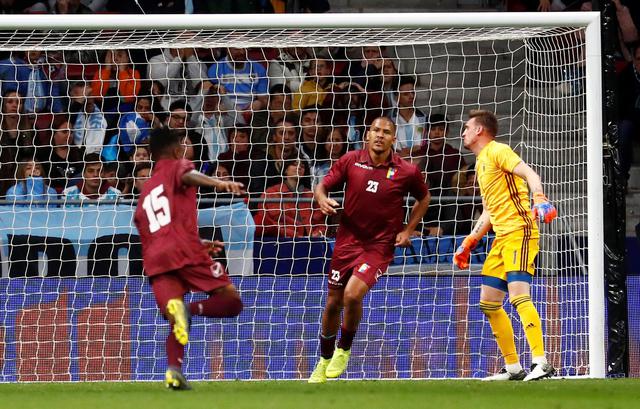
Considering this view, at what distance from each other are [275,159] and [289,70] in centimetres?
116

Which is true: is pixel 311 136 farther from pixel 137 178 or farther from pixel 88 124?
pixel 88 124

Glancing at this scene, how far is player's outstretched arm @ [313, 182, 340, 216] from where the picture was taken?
892 cm

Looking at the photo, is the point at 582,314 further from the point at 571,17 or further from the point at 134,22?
the point at 134,22

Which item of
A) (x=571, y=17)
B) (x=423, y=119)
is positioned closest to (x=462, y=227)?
(x=423, y=119)

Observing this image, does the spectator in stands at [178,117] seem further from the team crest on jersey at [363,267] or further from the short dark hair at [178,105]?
the team crest on jersey at [363,267]

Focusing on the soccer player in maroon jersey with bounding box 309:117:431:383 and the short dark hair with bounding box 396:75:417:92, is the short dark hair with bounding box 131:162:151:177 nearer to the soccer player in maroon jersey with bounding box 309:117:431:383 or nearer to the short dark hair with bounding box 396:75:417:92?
the soccer player in maroon jersey with bounding box 309:117:431:383

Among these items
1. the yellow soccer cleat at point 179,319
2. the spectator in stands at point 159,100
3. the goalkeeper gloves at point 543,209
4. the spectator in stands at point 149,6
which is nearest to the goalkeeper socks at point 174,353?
the yellow soccer cleat at point 179,319

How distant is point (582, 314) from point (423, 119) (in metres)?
2.49

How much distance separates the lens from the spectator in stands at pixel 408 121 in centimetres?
1177

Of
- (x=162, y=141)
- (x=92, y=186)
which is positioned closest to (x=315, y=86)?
(x=92, y=186)

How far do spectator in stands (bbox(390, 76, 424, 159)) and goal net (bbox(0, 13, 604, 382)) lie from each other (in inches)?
3.2

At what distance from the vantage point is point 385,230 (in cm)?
948

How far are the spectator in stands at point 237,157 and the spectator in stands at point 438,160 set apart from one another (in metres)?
1.53

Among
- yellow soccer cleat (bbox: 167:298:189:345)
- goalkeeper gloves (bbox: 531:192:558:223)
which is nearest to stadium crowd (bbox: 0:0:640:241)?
goalkeeper gloves (bbox: 531:192:558:223)
